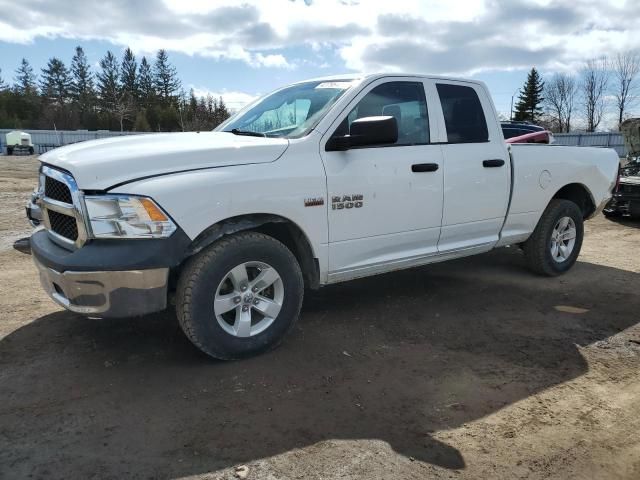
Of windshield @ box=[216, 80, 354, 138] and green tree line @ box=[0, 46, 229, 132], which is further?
green tree line @ box=[0, 46, 229, 132]

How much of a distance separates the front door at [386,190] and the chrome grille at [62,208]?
5.41ft

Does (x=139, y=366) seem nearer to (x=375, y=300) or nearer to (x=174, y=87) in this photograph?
(x=375, y=300)

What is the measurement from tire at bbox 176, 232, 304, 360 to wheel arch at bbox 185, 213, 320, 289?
0.06 m

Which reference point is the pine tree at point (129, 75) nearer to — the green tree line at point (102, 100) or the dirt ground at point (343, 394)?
the green tree line at point (102, 100)

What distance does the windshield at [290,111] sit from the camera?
13.2 ft

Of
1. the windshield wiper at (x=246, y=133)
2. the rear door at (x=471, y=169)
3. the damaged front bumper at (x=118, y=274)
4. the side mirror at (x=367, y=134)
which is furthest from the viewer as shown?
the rear door at (x=471, y=169)

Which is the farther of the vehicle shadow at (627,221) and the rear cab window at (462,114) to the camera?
the vehicle shadow at (627,221)

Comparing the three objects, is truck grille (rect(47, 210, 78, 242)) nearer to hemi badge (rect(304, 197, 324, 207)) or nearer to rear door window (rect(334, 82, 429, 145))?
hemi badge (rect(304, 197, 324, 207))

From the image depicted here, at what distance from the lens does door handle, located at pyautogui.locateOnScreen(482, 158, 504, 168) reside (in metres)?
4.79

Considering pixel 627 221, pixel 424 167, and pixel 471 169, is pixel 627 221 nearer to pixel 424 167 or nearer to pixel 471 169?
pixel 471 169

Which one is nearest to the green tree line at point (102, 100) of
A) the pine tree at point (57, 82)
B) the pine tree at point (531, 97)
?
the pine tree at point (57, 82)

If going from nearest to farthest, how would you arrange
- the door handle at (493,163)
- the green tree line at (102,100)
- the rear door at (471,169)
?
the rear door at (471,169) < the door handle at (493,163) < the green tree line at (102,100)

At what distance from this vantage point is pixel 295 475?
2.47 m

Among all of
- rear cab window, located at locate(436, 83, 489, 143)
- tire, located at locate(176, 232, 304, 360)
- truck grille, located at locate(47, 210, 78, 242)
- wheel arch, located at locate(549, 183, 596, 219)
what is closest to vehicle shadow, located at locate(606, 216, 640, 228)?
wheel arch, located at locate(549, 183, 596, 219)
